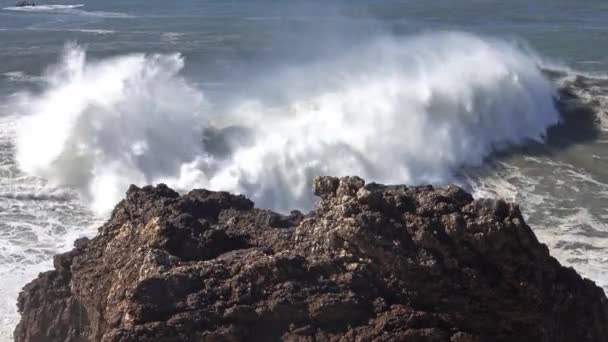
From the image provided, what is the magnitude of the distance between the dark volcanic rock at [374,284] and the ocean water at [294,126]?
4598 millimetres

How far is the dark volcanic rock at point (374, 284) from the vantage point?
7.31 metres

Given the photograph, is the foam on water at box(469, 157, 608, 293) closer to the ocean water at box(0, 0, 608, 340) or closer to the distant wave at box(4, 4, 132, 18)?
the ocean water at box(0, 0, 608, 340)

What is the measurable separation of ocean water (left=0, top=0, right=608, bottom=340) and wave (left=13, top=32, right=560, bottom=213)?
0.17 ft

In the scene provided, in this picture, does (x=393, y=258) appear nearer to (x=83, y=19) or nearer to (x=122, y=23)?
(x=122, y=23)

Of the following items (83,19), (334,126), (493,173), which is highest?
(83,19)

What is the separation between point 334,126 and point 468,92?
517 cm

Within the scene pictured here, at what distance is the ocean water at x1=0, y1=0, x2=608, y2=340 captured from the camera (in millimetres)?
16922

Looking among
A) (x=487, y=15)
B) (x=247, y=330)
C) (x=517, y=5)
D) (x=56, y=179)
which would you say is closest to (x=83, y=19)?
(x=487, y=15)

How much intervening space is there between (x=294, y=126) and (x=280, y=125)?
48cm

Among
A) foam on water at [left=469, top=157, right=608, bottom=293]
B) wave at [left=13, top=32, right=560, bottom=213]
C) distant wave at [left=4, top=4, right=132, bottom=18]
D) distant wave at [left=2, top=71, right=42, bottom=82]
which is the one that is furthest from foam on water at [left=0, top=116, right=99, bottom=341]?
distant wave at [left=4, top=4, right=132, bottom=18]

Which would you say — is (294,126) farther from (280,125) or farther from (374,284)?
(374,284)

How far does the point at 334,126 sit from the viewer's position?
2184cm

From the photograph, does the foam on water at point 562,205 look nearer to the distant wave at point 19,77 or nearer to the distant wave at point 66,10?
the distant wave at point 19,77

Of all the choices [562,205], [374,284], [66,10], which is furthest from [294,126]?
[66,10]
